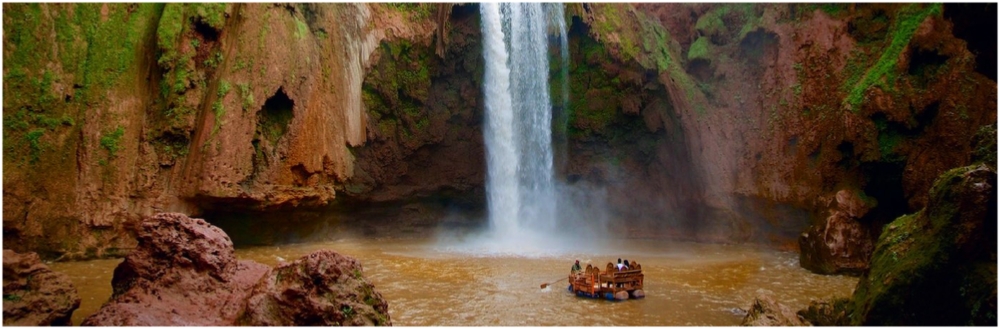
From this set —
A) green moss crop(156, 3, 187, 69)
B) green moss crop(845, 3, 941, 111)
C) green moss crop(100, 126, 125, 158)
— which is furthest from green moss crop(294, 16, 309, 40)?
green moss crop(845, 3, 941, 111)

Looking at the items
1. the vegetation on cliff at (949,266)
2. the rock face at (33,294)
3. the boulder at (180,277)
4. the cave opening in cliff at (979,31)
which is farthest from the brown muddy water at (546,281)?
the cave opening in cliff at (979,31)

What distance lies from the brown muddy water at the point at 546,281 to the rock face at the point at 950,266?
9.21 feet

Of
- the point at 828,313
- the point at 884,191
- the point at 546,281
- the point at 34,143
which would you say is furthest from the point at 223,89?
the point at 884,191

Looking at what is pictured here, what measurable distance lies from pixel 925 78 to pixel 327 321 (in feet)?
51.6

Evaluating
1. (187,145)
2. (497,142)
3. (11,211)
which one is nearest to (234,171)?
(187,145)

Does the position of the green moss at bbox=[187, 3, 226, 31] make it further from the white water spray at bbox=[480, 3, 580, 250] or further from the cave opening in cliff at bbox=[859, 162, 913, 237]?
the cave opening in cliff at bbox=[859, 162, 913, 237]

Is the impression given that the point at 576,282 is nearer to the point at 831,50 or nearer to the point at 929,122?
the point at 929,122

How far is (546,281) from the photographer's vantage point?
1302 centimetres

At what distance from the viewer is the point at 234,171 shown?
16016mm

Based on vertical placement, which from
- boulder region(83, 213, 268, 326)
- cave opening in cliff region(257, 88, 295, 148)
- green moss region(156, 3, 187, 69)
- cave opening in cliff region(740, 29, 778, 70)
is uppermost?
cave opening in cliff region(740, 29, 778, 70)

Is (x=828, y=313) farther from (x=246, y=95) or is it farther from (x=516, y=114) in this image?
(x=516, y=114)

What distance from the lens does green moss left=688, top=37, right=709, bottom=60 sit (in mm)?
23491

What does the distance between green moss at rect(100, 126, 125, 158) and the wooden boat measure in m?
11.4

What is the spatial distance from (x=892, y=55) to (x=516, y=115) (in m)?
11.7
